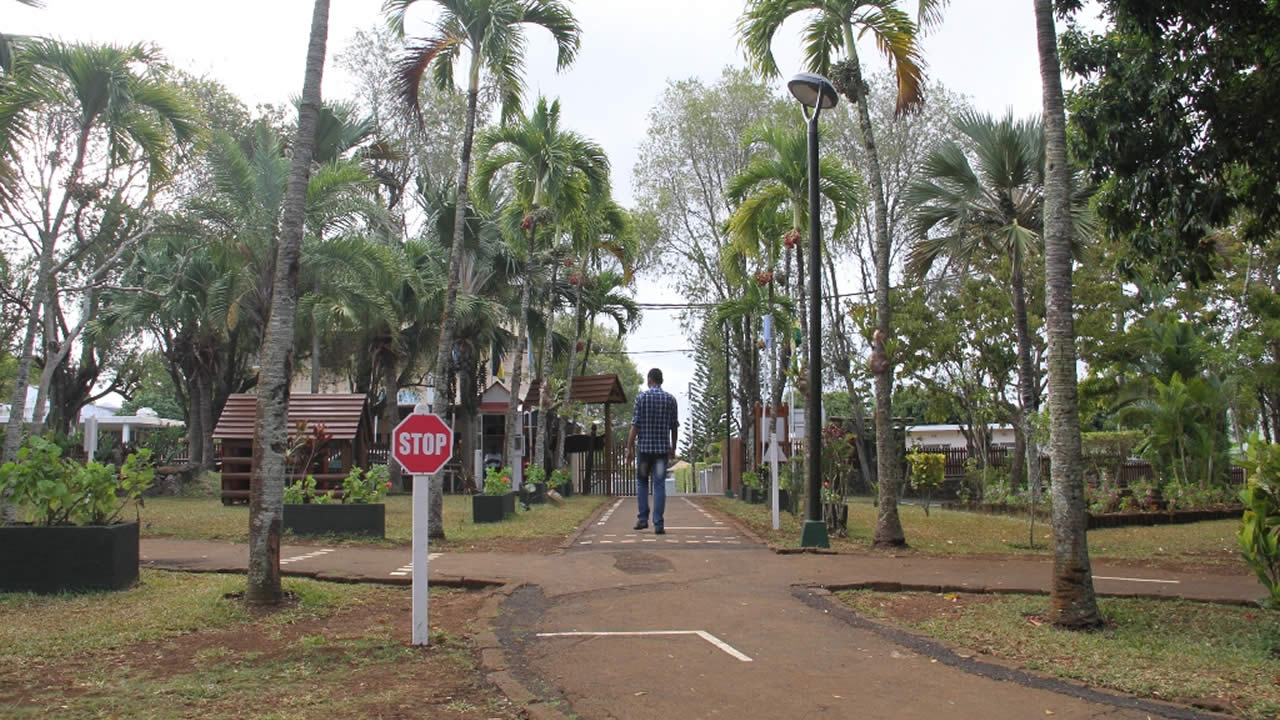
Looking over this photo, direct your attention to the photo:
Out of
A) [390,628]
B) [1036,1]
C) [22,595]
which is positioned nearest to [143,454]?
[22,595]

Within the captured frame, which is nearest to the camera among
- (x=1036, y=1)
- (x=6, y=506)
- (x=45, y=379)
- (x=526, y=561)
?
(x=1036, y=1)

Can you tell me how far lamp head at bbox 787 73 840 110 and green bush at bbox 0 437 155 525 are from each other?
793 cm

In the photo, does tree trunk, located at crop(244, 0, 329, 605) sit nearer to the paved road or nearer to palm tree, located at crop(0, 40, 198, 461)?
the paved road

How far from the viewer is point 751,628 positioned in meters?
6.54

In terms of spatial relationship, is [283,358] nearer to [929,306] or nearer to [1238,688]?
[1238,688]

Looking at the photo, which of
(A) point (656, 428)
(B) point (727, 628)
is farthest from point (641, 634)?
(A) point (656, 428)

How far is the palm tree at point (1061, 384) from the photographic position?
6414 mm

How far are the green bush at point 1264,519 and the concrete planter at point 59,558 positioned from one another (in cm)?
834

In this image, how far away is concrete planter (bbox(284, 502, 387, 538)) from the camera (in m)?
12.0

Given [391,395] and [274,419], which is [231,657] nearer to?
[274,419]

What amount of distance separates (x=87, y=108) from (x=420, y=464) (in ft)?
30.6

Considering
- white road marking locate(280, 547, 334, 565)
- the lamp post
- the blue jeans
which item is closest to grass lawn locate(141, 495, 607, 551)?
white road marking locate(280, 547, 334, 565)

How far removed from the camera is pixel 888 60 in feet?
40.0

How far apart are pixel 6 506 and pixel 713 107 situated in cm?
2272
